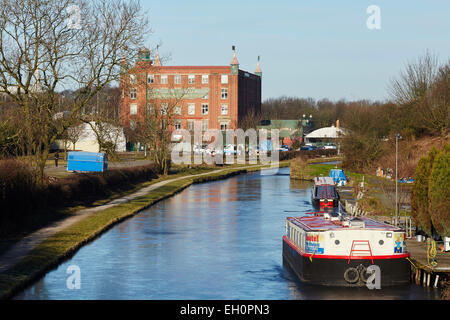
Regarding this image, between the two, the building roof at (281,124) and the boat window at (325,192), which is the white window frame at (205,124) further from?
the boat window at (325,192)

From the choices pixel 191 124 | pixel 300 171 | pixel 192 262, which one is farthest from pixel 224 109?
pixel 192 262

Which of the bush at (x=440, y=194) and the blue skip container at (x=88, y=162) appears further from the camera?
the blue skip container at (x=88, y=162)

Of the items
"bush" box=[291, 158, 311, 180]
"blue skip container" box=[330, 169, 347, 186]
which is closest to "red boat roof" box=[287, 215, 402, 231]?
"blue skip container" box=[330, 169, 347, 186]

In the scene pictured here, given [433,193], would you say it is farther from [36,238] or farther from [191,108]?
[191,108]

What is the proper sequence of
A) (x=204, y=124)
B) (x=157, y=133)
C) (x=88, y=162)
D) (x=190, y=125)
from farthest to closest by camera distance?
1. (x=204, y=124)
2. (x=190, y=125)
3. (x=157, y=133)
4. (x=88, y=162)

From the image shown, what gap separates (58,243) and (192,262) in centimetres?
654

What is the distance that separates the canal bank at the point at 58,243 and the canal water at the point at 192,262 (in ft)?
1.46

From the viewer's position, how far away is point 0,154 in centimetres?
5072

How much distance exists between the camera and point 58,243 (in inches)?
→ 1319

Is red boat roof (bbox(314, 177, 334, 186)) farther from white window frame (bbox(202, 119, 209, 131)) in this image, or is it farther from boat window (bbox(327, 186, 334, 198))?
white window frame (bbox(202, 119, 209, 131))

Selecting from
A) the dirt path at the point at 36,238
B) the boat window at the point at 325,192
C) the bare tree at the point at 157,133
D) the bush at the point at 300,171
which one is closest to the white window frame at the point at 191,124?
the bush at the point at 300,171

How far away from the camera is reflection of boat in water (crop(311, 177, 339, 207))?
60.0 metres

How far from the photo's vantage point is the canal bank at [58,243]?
26.1 meters
